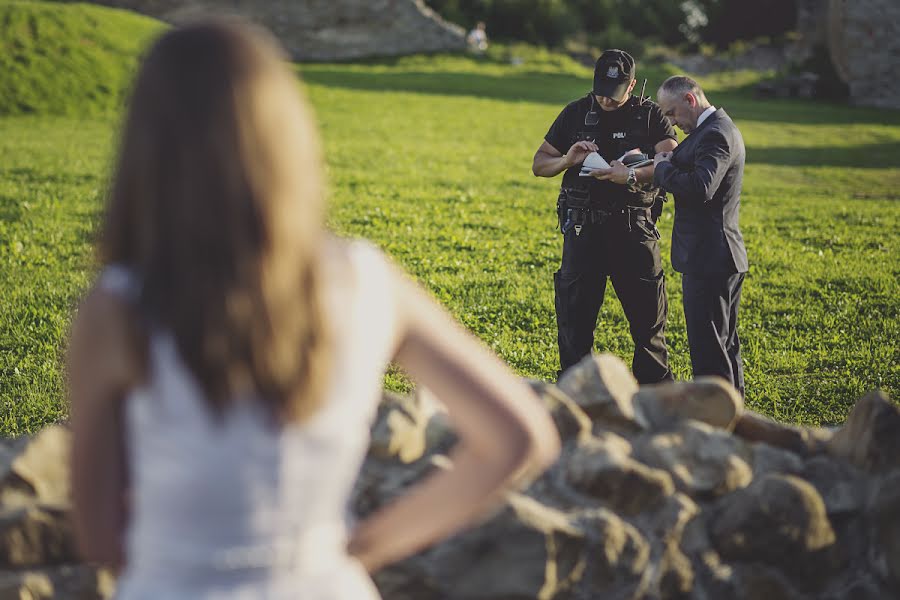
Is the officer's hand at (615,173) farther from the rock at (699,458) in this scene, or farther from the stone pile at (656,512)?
the rock at (699,458)

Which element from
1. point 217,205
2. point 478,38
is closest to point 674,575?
point 217,205

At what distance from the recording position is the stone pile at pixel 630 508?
2.87 metres

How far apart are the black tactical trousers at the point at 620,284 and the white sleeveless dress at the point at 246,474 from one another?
503cm

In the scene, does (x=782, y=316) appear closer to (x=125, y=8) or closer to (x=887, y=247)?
(x=887, y=247)

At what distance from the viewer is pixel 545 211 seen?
46.2ft

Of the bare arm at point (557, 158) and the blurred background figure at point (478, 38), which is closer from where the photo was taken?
the bare arm at point (557, 158)

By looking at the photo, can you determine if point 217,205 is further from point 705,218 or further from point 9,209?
point 9,209

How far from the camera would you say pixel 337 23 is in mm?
35344

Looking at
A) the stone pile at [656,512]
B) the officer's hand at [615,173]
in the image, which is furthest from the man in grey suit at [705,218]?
the stone pile at [656,512]

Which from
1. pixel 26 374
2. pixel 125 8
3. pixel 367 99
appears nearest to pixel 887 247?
pixel 26 374

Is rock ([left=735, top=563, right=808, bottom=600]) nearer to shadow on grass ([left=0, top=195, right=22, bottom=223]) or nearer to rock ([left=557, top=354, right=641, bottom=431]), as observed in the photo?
rock ([left=557, top=354, right=641, bottom=431])

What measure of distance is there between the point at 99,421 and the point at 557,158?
5522 mm

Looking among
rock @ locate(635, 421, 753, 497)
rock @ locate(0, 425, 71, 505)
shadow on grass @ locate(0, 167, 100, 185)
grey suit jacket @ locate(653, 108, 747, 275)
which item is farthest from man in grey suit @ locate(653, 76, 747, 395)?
shadow on grass @ locate(0, 167, 100, 185)

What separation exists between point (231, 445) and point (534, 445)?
53cm
